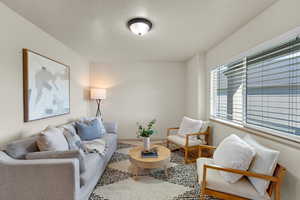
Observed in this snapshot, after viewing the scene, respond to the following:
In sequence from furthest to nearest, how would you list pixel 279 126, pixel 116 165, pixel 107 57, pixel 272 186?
pixel 107 57 < pixel 116 165 < pixel 279 126 < pixel 272 186

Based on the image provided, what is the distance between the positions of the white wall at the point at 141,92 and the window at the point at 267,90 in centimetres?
180

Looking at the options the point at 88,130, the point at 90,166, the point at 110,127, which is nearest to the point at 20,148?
the point at 90,166

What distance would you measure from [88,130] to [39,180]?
4.70 ft

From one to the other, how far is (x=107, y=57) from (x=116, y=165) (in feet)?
8.81

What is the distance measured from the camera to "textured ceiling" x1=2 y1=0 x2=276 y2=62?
1.69 m

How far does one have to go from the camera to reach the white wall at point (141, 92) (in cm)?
436

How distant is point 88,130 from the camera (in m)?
2.84

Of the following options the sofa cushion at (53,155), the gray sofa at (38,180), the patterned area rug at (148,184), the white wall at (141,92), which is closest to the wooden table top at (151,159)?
the patterned area rug at (148,184)

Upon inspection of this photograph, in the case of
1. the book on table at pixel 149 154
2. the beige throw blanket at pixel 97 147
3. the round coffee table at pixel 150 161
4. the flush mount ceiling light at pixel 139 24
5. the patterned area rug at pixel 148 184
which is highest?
Answer: the flush mount ceiling light at pixel 139 24

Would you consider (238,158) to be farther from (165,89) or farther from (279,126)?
(165,89)

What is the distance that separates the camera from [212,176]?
167 centimetres

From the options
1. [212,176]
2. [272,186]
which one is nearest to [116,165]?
[212,176]

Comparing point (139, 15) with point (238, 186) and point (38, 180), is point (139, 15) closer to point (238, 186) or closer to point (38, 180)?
point (38, 180)

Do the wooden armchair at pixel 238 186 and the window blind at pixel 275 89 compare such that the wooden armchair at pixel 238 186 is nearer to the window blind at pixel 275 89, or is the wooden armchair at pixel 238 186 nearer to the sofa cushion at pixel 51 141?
the window blind at pixel 275 89
